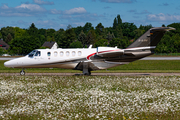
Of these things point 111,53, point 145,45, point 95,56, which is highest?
point 145,45

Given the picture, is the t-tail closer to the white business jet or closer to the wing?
the white business jet

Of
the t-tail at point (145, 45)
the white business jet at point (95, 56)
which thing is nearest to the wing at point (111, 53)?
the white business jet at point (95, 56)

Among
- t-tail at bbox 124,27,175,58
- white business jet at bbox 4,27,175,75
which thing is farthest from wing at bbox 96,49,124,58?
t-tail at bbox 124,27,175,58

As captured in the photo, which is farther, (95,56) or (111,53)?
(95,56)

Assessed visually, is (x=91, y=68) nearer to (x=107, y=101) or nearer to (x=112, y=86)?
(x=112, y=86)

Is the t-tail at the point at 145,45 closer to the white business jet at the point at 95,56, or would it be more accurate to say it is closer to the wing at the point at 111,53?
the white business jet at the point at 95,56

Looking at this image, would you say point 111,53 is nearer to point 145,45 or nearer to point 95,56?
point 95,56

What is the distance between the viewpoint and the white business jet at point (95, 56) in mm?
25703

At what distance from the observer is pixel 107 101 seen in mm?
13195

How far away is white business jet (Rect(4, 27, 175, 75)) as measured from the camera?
25703 millimetres

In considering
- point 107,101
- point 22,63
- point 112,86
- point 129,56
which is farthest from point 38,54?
point 107,101

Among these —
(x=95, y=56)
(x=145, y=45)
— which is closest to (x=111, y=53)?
(x=95, y=56)

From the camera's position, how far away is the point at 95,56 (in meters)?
26.2

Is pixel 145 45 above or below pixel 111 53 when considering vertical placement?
above
